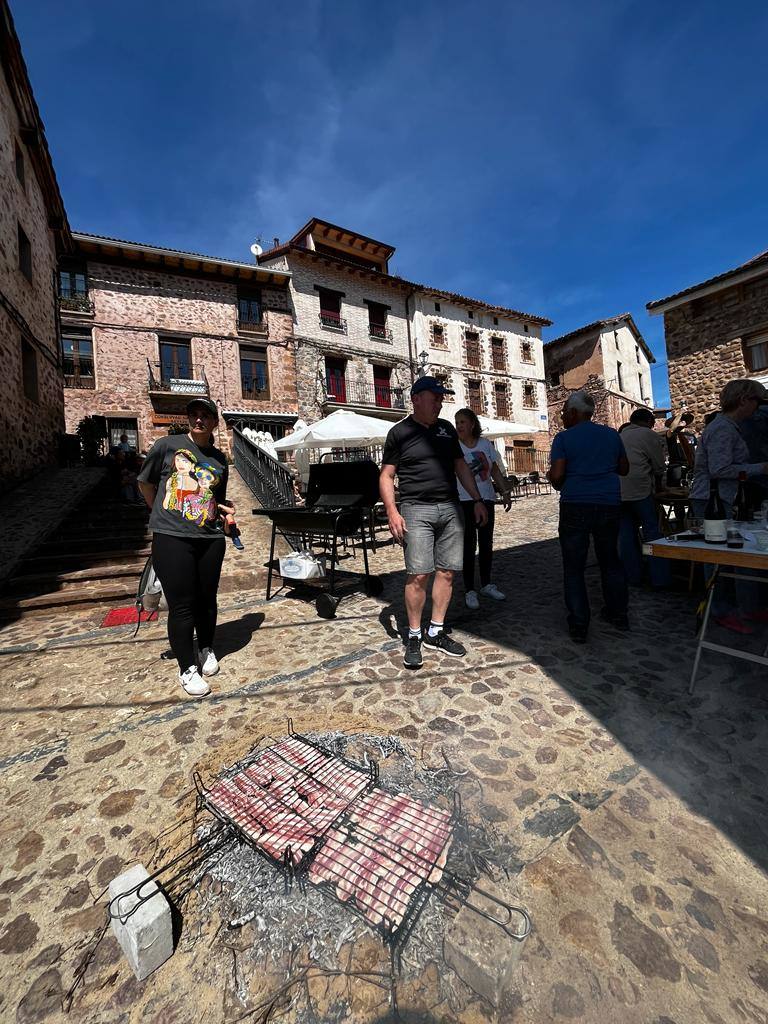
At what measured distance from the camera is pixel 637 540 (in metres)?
4.32

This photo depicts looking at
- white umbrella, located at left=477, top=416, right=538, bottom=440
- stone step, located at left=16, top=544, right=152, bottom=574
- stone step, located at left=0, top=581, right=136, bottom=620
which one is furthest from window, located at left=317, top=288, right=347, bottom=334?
stone step, located at left=0, top=581, right=136, bottom=620

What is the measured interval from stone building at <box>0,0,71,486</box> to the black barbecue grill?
268 inches

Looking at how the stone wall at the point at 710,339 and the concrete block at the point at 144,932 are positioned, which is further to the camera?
the stone wall at the point at 710,339

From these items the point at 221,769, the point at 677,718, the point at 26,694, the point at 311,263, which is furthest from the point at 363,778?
the point at 311,263

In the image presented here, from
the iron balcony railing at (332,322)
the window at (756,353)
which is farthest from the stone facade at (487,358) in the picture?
the window at (756,353)

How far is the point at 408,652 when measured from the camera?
2.84 m

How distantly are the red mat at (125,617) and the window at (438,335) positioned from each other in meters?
20.3

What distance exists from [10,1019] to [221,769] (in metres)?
Result: 0.86

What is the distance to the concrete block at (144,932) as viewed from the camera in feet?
3.60

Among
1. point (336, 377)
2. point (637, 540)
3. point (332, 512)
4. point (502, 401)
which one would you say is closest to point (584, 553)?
point (637, 540)

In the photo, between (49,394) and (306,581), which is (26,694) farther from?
(49,394)

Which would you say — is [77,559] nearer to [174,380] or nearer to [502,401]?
[174,380]

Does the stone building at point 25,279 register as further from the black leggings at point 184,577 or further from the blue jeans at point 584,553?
the blue jeans at point 584,553

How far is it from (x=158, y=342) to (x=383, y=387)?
9928 mm
